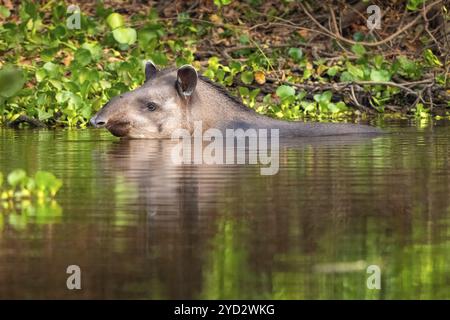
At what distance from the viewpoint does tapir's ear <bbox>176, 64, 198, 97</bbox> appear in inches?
562

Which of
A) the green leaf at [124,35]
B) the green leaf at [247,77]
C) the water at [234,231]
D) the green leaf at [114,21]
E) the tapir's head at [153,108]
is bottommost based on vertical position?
the water at [234,231]

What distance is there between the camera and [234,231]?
7000 millimetres

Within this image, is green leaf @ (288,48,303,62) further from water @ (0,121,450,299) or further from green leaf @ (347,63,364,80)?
water @ (0,121,450,299)

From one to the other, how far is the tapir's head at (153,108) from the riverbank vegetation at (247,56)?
5.29 ft

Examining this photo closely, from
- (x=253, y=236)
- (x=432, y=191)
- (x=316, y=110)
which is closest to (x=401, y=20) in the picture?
(x=316, y=110)

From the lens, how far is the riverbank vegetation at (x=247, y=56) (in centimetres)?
1689

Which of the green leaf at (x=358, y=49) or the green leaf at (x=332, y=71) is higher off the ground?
the green leaf at (x=358, y=49)

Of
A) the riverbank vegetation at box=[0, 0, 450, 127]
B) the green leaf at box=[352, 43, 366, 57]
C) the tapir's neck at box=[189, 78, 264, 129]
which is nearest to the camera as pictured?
the tapir's neck at box=[189, 78, 264, 129]

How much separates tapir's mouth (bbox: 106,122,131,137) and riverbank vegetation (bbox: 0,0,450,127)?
5.98 feet

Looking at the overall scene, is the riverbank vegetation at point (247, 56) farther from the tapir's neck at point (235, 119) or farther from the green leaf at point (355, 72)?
the tapir's neck at point (235, 119)

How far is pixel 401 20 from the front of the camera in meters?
20.8

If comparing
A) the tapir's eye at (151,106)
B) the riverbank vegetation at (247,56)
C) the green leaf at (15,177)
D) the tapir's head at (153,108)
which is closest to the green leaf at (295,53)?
the riverbank vegetation at (247,56)

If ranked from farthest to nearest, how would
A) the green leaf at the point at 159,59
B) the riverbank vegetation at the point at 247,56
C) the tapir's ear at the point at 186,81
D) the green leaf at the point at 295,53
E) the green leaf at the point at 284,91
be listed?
1. the green leaf at the point at 295,53
2. the green leaf at the point at 159,59
3. the green leaf at the point at 284,91
4. the riverbank vegetation at the point at 247,56
5. the tapir's ear at the point at 186,81

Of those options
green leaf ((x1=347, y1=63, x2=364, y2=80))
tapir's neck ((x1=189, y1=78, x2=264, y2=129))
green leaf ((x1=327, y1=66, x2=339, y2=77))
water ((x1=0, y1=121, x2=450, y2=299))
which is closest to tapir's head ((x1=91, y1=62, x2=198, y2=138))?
tapir's neck ((x1=189, y1=78, x2=264, y2=129))
